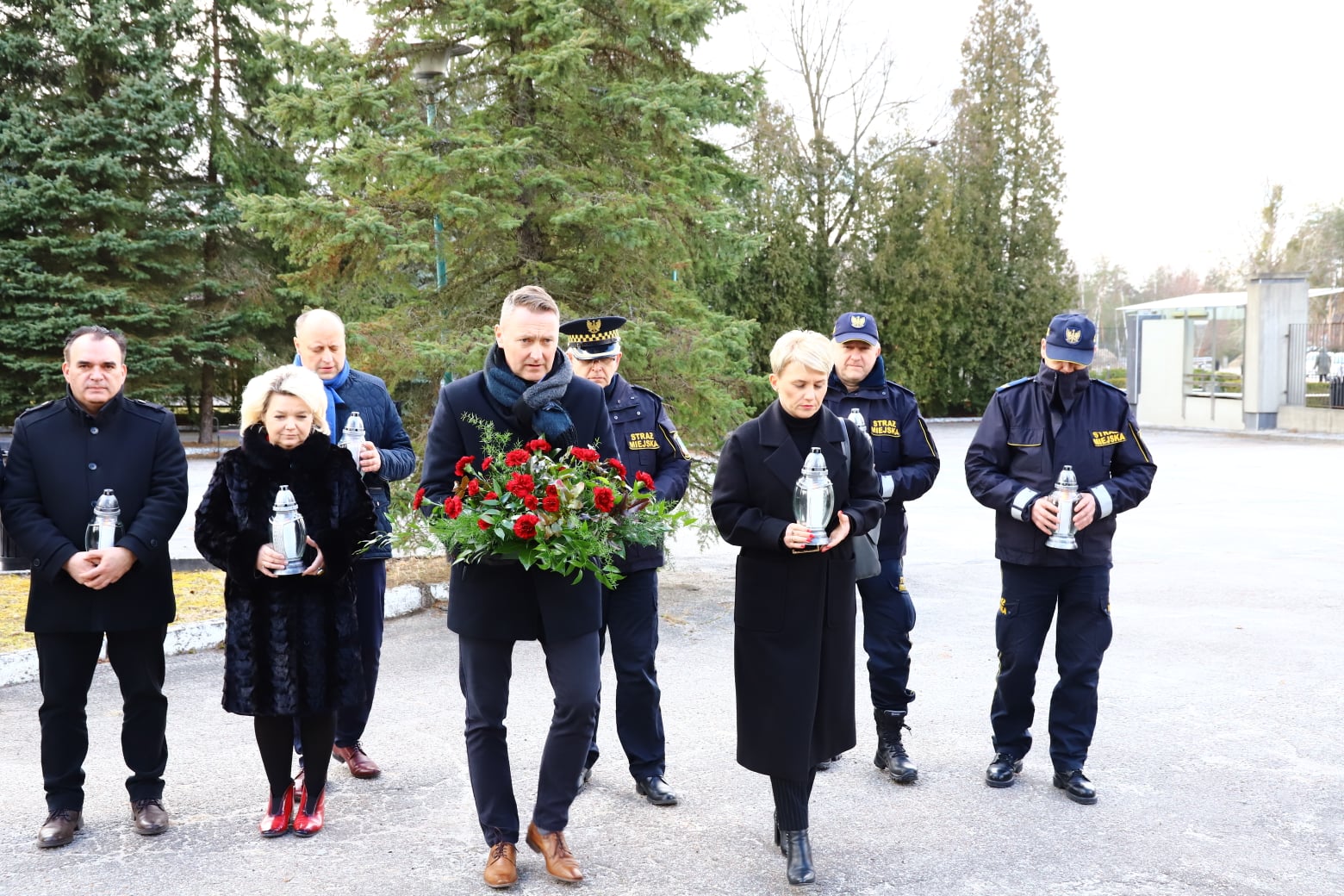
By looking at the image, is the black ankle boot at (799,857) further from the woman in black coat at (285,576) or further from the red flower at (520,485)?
the woman in black coat at (285,576)

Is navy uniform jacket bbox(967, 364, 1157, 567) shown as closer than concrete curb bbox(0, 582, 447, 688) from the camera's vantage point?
Yes

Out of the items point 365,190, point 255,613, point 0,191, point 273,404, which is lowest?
point 255,613

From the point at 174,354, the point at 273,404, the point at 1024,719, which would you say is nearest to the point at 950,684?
the point at 1024,719

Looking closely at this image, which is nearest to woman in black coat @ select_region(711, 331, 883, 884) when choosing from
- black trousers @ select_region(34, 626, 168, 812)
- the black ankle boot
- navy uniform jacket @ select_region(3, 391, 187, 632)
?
Result: the black ankle boot

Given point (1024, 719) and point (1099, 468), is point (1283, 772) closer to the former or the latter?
point (1024, 719)

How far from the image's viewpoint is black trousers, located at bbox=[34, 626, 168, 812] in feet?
14.2

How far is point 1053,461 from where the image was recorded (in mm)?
4906

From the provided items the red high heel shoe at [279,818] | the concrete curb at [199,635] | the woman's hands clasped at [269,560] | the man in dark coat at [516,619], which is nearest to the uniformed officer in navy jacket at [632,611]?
the man in dark coat at [516,619]

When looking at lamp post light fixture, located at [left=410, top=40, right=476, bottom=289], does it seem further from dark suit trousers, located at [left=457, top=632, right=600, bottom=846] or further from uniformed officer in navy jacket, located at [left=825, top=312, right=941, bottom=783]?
dark suit trousers, located at [left=457, top=632, right=600, bottom=846]

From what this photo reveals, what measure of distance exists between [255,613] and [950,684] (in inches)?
161

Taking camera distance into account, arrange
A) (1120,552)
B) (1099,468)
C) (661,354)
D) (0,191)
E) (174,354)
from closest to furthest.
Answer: (1099,468) < (661,354) < (1120,552) < (0,191) < (174,354)

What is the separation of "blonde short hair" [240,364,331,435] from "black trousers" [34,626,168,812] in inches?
40.2

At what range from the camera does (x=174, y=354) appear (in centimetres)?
2694

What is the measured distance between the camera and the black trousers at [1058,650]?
4.80m
